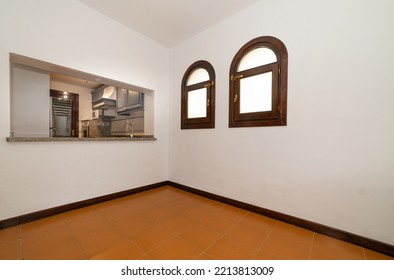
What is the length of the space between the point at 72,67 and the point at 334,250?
345cm

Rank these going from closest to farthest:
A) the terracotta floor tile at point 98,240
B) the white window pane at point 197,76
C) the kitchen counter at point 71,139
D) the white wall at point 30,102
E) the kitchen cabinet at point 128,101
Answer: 1. the terracotta floor tile at point 98,240
2. the kitchen counter at point 71,139
3. the white wall at point 30,102
4. the white window pane at point 197,76
5. the kitchen cabinet at point 128,101

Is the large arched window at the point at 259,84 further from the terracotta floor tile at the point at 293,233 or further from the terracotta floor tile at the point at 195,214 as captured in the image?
the terracotta floor tile at the point at 195,214

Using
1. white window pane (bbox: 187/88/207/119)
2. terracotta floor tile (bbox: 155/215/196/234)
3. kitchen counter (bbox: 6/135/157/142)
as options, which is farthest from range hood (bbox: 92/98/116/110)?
terracotta floor tile (bbox: 155/215/196/234)

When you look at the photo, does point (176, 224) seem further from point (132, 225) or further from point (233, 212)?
point (233, 212)

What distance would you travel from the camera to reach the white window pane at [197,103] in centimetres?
264

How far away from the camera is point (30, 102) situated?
2414 mm

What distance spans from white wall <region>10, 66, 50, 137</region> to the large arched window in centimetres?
299

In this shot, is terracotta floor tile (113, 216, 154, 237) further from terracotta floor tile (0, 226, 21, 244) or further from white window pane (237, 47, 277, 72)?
white window pane (237, 47, 277, 72)

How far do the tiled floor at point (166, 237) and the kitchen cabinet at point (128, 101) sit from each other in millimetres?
2459

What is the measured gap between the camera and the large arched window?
1830 mm

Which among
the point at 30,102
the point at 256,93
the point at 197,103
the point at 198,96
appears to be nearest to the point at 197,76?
the point at 198,96

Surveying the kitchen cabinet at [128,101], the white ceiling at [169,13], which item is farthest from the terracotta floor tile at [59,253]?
the kitchen cabinet at [128,101]

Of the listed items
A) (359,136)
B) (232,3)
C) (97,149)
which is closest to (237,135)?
(359,136)
